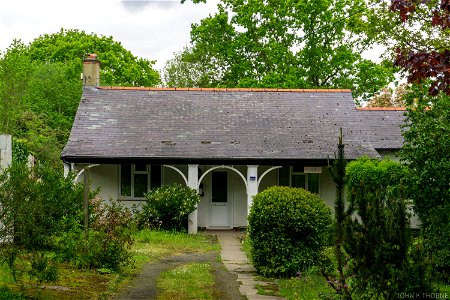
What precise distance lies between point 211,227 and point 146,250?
8355 millimetres

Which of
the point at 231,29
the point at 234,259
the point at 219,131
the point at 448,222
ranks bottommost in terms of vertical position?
the point at 234,259

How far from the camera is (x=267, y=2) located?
41.1 metres

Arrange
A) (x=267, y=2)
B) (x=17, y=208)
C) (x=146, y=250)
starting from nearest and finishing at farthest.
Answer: (x=17, y=208) → (x=146, y=250) → (x=267, y=2)

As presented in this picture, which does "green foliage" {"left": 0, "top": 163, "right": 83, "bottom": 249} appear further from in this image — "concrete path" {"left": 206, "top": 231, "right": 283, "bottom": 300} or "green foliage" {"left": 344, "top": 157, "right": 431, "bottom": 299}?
"green foliage" {"left": 344, "top": 157, "right": 431, "bottom": 299}

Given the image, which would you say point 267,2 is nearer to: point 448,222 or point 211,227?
point 211,227

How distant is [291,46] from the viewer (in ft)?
136

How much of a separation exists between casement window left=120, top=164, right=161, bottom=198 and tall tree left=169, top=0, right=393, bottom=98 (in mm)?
14236

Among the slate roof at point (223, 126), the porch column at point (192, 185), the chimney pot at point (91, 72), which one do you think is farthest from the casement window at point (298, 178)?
the chimney pot at point (91, 72)

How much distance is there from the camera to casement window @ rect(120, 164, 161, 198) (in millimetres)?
26359

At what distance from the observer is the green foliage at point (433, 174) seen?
1244 cm

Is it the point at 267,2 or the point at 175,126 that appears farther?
the point at 267,2

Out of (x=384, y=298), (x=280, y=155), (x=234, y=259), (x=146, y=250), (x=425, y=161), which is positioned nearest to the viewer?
(x=384, y=298)

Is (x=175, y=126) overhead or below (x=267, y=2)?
below

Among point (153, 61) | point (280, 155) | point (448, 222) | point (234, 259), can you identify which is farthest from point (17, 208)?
point (153, 61)
